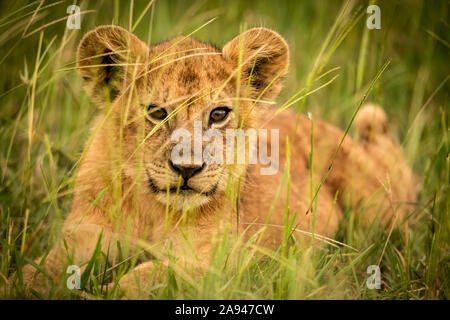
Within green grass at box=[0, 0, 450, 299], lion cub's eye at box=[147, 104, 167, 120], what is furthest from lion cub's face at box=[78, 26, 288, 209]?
green grass at box=[0, 0, 450, 299]

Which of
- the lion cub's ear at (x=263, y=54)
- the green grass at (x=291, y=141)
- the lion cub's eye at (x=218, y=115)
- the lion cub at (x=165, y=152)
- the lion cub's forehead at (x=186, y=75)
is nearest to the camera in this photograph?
the green grass at (x=291, y=141)

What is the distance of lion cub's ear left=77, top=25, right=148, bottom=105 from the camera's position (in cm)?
273

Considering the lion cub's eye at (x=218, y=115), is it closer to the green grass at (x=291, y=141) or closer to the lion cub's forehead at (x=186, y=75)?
the lion cub's forehead at (x=186, y=75)

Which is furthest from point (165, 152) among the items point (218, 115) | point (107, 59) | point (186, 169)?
point (107, 59)

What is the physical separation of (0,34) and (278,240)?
1.96 meters

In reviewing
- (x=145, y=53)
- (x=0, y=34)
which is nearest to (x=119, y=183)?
(x=145, y=53)

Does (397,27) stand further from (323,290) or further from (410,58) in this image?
(323,290)

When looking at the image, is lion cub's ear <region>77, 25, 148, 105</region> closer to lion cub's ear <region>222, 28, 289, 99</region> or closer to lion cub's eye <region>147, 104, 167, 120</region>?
lion cub's eye <region>147, 104, 167, 120</region>

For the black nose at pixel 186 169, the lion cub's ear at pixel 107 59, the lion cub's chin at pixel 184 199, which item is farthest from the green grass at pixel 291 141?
the black nose at pixel 186 169

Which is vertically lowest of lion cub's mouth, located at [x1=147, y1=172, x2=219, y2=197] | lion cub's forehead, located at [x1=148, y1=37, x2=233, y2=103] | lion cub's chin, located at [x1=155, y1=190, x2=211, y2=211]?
lion cub's chin, located at [x1=155, y1=190, x2=211, y2=211]

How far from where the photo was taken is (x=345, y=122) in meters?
5.05

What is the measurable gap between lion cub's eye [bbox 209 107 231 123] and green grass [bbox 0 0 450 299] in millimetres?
382

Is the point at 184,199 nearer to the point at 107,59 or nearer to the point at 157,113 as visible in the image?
the point at 157,113

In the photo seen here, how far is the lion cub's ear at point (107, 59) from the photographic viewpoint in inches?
108
